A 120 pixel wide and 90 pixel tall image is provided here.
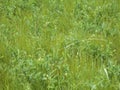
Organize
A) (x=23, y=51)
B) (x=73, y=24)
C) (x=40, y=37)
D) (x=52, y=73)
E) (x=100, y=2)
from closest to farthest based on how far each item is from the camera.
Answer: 1. (x=52, y=73)
2. (x=23, y=51)
3. (x=40, y=37)
4. (x=73, y=24)
5. (x=100, y=2)

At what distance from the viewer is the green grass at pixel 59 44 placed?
330 cm

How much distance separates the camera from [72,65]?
349cm

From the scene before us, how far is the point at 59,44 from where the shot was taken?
3.94m

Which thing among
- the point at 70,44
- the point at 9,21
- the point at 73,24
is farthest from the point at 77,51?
the point at 9,21

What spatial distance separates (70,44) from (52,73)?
0.68 meters

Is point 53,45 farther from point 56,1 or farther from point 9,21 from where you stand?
point 56,1

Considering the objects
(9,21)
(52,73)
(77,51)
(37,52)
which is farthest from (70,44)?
(9,21)

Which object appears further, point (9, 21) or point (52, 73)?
point (9, 21)

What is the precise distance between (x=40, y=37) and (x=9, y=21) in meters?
0.74

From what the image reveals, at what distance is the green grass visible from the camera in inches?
130

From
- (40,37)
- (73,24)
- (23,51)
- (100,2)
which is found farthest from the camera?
(100,2)

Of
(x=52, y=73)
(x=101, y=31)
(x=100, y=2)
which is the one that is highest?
(x=100, y=2)

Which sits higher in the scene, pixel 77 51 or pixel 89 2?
pixel 89 2

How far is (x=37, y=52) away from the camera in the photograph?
3.85 meters
